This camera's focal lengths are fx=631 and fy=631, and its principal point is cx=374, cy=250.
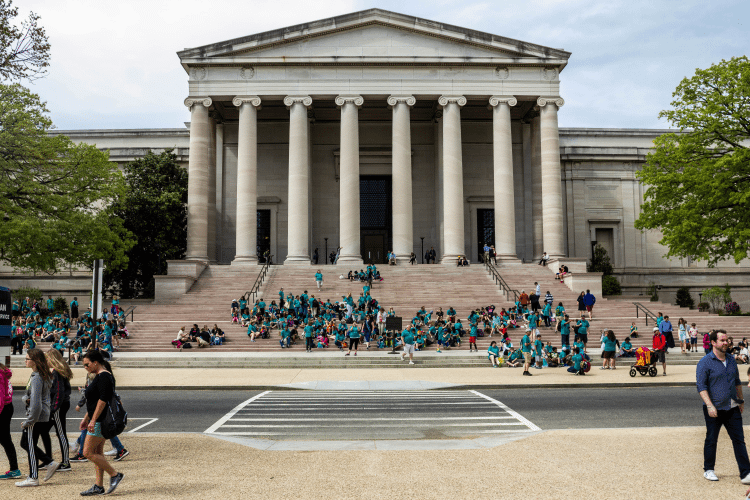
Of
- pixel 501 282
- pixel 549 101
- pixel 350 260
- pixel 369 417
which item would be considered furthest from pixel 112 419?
Answer: pixel 549 101

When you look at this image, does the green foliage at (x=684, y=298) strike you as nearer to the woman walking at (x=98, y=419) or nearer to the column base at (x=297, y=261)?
the column base at (x=297, y=261)

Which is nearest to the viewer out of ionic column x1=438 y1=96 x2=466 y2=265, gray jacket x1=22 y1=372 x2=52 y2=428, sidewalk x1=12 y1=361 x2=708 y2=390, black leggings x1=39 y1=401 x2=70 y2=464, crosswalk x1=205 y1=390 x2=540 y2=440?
gray jacket x1=22 y1=372 x2=52 y2=428

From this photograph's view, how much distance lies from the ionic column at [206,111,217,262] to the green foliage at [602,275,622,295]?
28.0 m

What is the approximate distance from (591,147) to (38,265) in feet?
141

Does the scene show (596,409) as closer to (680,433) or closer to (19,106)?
(680,433)

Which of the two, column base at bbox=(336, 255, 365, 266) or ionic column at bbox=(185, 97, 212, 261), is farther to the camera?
ionic column at bbox=(185, 97, 212, 261)

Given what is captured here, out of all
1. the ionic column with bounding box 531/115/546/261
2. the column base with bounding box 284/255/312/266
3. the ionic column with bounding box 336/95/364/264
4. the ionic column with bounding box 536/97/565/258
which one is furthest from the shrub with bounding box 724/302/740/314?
the column base with bounding box 284/255/312/266

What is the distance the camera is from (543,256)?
4275cm

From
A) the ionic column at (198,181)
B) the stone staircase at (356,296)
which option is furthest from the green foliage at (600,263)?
the ionic column at (198,181)

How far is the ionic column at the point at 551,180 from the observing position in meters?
43.1

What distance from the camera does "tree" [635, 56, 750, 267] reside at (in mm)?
32250

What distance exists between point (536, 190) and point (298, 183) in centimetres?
1813

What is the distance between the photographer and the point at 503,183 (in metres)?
43.5

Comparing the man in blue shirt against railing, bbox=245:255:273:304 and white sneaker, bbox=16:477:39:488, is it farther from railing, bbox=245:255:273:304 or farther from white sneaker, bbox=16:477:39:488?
railing, bbox=245:255:273:304
